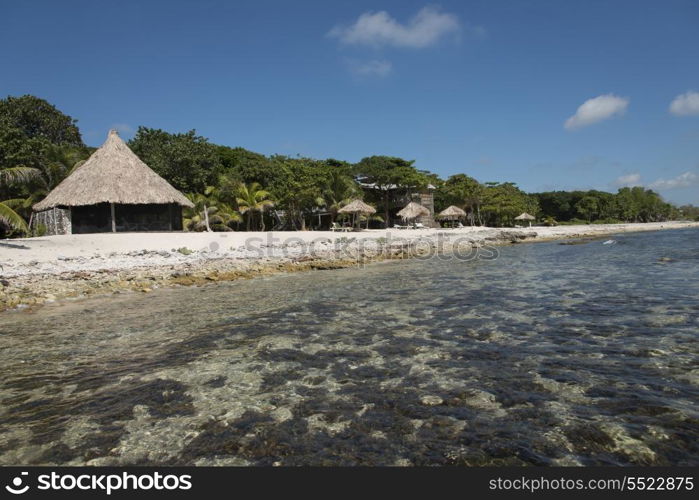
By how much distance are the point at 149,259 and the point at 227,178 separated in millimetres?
16666

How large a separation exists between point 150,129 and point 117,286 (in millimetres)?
27617

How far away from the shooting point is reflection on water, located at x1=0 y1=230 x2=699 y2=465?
334 centimetres

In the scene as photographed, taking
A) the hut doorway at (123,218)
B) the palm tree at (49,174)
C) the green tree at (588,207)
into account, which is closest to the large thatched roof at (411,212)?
the hut doorway at (123,218)

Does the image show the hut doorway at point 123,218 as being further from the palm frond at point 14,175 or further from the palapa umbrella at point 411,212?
the palapa umbrella at point 411,212

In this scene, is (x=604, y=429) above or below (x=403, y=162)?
below

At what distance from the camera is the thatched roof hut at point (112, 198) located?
70.4 feet

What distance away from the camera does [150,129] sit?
115 feet

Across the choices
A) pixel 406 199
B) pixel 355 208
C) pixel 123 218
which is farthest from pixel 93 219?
pixel 406 199

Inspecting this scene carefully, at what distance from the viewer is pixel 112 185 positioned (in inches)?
856

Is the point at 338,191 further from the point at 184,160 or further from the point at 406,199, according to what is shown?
the point at 184,160

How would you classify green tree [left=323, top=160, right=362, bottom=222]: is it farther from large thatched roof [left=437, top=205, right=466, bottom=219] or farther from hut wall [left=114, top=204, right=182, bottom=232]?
hut wall [left=114, top=204, right=182, bottom=232]

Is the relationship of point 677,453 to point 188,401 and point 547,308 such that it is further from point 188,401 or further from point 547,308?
point 547,308

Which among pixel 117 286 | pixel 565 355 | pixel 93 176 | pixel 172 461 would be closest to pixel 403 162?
pixel 93 176

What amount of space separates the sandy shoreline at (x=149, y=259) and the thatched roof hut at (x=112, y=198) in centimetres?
333
